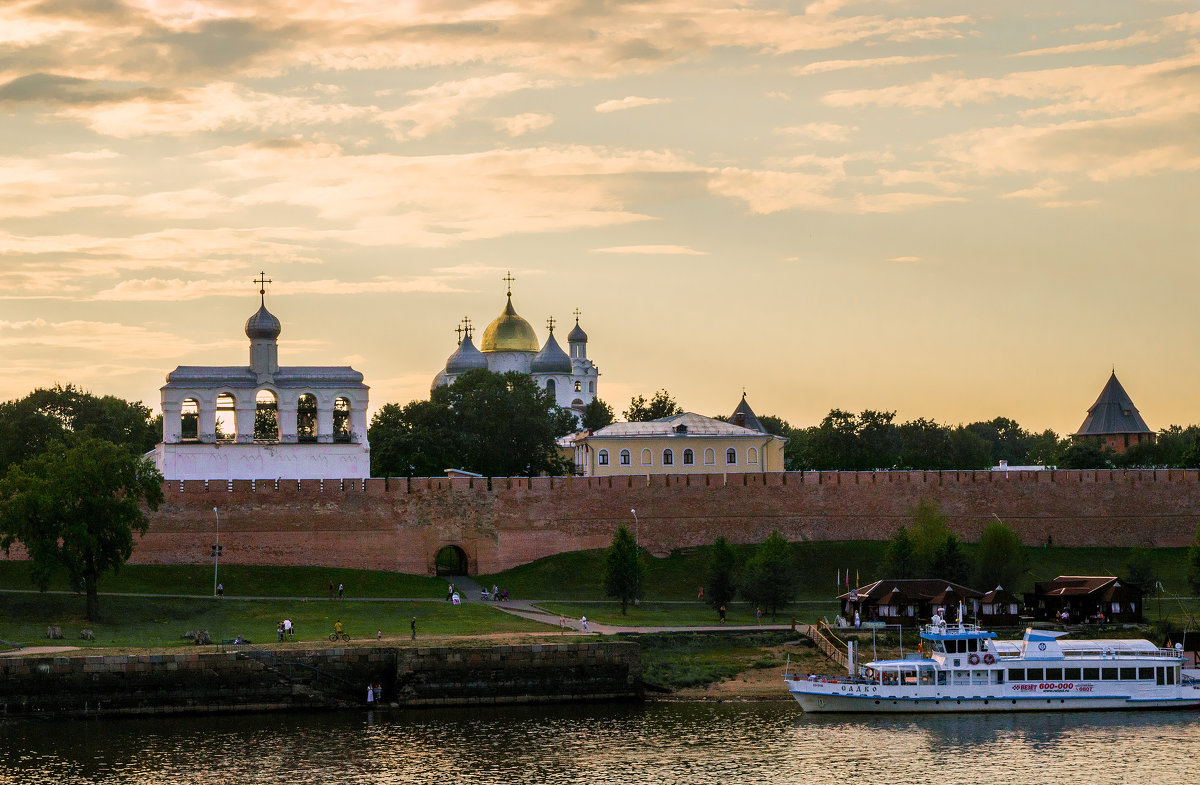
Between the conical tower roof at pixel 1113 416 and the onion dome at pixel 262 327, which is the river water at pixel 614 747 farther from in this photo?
the conical tower roof at pixel 1113 416

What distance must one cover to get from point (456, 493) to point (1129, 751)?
3425 centimetres

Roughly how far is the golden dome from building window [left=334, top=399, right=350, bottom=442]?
47.8m

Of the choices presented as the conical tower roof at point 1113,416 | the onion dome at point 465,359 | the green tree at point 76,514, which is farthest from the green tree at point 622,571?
the onion dome at point 465,359

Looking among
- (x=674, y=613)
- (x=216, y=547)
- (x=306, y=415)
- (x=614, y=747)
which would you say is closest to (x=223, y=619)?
(x=216, y=547)

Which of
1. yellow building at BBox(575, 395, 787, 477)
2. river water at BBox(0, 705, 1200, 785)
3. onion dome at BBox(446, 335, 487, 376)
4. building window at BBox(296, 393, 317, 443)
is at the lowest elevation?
river water at BBox(0, 705, 1200, 785)

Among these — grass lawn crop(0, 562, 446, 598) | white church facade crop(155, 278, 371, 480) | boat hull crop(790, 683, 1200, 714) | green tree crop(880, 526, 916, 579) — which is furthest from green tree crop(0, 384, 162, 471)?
Answer: boat hull crop(790, 683, 1200, 714)

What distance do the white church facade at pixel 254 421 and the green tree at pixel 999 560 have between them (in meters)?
25.3

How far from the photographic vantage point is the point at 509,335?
126875mm

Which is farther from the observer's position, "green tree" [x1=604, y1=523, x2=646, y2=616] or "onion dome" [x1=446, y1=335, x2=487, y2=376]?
"onion dome" [x1=446, y1=335, x2=487, y2=376]

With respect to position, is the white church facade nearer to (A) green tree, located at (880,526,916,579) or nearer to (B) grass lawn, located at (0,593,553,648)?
(B) grass lawn, located at (0,593,553,648)

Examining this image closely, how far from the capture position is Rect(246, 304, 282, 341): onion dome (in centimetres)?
7619

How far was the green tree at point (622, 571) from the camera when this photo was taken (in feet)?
198

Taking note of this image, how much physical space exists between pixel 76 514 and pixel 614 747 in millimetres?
23174

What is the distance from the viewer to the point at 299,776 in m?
39.1
